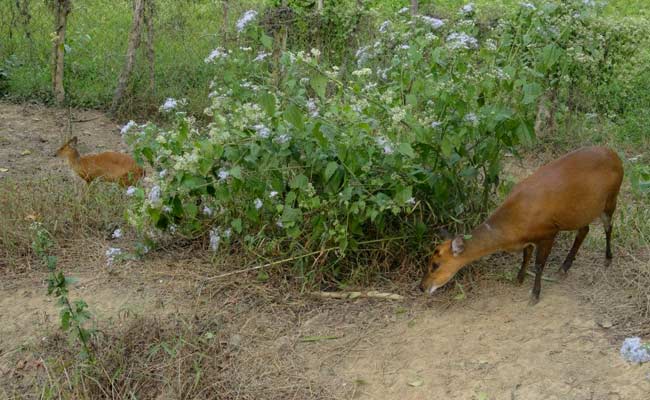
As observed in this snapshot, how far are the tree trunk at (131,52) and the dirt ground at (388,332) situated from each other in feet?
11.3

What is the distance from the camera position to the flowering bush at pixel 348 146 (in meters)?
Result: 4.63

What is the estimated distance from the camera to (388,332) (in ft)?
15.5

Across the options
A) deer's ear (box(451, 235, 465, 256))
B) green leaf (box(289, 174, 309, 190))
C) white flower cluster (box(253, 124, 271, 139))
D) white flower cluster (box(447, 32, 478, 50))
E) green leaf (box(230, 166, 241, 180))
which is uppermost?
white flower cluster (box(447, 32, 478, 50))

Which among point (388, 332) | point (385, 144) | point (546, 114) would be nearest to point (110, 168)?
point (385, 144)

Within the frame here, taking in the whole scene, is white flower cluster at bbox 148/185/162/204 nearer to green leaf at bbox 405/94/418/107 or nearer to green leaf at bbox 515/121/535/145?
green leaf at bbox 405/94/418/107

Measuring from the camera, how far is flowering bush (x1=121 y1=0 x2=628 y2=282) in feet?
15.2

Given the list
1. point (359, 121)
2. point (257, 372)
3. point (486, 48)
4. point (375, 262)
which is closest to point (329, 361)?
point (257, 372)

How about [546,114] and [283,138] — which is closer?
[283,138]

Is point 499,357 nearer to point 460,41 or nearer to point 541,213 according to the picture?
point 541,213

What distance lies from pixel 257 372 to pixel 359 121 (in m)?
1.46

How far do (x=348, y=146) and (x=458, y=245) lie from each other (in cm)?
86

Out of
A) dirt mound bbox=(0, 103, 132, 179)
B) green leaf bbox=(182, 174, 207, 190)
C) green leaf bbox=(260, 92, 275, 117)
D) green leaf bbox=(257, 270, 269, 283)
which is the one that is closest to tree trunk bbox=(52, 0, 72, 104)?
dirt mound bbox=(0, 103, 132, 179)

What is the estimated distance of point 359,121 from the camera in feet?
15.1

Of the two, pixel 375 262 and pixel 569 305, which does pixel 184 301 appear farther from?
pixel 569 305
